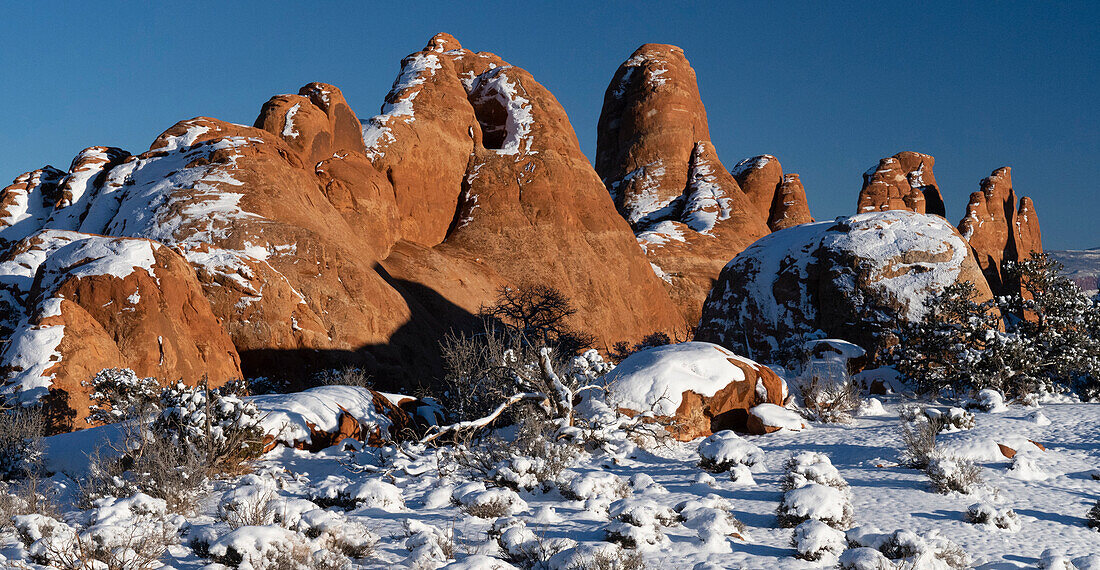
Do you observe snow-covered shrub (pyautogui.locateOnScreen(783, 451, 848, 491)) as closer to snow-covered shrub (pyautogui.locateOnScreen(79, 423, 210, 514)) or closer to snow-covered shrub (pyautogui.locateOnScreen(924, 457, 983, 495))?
snow-covered shrub (pyautogui.locateOnScreen(924, 457, 983, 495))

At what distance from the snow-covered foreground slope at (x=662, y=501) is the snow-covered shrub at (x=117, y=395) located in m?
1.88

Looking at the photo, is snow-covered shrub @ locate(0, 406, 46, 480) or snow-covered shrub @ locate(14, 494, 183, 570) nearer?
snow-covered shrub @ locate(14, 494, 183, 570)

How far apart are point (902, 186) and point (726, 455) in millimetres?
61873

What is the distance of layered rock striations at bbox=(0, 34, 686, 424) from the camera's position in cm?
1320

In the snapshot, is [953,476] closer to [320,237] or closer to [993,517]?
[993,517]

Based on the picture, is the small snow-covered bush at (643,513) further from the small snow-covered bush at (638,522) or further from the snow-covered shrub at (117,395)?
the snow-covered shrub at (117,395)

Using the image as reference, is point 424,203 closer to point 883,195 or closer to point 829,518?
point 829,518

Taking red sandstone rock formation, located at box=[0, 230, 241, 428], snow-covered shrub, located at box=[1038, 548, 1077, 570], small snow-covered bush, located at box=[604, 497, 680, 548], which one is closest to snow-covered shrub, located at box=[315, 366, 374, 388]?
red sandstone rock formation, located at box=[0, 230, 241, 428]

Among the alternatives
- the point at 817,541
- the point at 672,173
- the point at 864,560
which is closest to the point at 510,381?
the point at 817,541

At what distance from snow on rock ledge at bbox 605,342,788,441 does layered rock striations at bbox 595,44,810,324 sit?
32.2 metres

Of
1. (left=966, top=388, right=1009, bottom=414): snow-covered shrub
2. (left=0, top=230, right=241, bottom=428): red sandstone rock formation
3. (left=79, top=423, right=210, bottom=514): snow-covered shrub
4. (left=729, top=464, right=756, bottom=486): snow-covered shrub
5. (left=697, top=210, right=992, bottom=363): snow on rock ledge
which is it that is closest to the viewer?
(left=79, top=423, right=210, bottom=514): snow-covered shrub

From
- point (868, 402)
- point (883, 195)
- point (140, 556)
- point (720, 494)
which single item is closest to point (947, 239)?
point (868, 402)

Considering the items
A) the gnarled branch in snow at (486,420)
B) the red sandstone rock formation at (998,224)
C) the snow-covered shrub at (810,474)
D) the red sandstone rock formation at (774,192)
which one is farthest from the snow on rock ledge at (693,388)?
the red sandstone rock formation at (998,224)

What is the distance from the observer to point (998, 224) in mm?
65438
